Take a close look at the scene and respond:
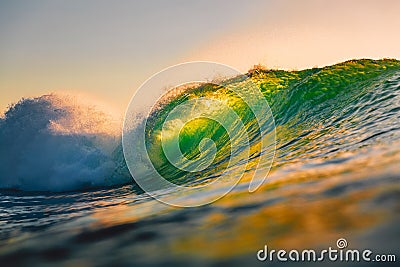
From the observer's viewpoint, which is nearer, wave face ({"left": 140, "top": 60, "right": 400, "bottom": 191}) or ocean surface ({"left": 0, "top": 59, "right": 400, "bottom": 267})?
ocean surface ({"left": 0, "top": 59, "right": 400, "bottom": 267})

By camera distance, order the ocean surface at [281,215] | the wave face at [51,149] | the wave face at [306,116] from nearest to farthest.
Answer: the ocean surface at [281,215]
the wave face at [306,116]
the wave face at [51,149]

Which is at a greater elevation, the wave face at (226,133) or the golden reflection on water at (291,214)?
the wave face at (226,133)

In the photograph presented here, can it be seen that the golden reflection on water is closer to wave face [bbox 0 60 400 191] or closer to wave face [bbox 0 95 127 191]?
wave face [bbox 0 60 400 191]

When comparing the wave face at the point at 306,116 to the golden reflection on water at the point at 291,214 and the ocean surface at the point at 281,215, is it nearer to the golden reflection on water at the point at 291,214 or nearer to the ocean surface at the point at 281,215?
the ocean surface at the point at 281,215

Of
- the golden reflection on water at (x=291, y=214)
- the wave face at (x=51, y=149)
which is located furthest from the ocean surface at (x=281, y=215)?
the wave face at (x=51, y=149)

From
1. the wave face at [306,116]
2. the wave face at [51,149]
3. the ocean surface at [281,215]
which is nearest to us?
the ocean surface at [281,215]

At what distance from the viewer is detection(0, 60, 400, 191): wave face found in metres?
5.01

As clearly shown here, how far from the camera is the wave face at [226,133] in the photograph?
501 centimetres

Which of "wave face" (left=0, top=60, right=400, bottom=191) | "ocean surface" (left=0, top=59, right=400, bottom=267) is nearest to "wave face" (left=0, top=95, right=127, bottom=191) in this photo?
"wave face" (left=0, top=60, right=400, bottom=191)

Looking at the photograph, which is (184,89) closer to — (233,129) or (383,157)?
(233,129)

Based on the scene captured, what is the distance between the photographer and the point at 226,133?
995 cm

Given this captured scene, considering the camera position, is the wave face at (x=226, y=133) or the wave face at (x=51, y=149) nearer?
the wave face at (x=226, y=133)

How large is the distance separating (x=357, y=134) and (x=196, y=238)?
318cm

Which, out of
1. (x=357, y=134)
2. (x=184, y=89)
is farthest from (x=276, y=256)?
(x=184, y=89)
